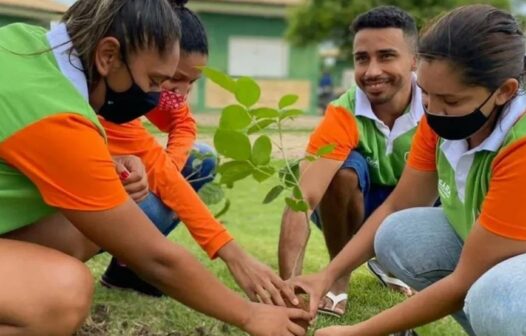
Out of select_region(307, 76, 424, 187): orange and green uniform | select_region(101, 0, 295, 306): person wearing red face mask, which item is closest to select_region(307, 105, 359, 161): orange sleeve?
select_region(307, 76, 424, 187): orange and green uniform

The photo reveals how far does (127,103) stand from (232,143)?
32 cm

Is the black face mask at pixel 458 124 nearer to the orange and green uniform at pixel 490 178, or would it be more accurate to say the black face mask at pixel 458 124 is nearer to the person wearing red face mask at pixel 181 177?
the orange and green uniform at pixel 490 178

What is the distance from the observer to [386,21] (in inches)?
107

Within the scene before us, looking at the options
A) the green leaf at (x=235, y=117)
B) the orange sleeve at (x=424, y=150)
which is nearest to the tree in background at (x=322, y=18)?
the orange sleeve at (x=424, y=150)

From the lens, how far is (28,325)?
5.69ft

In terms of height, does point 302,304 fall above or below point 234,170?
below

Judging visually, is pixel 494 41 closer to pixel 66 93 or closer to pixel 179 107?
pixel 66 93

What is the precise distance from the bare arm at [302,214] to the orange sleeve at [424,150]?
1.30 ft

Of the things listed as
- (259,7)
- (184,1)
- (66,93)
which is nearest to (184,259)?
(66,93)

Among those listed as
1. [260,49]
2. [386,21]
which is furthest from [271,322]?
[260,49]

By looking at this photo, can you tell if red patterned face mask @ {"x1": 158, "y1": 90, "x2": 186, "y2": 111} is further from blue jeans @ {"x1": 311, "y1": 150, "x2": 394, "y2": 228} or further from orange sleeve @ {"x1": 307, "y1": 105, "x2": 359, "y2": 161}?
blue jeans @ {"x1": 311, "y1": 150, "x2": 394, "y2": 228}

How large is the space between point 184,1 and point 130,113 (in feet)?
2.02

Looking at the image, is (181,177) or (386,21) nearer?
(181,177)

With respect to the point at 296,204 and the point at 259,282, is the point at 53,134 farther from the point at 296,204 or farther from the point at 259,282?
the point at 259,282
